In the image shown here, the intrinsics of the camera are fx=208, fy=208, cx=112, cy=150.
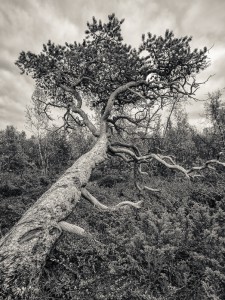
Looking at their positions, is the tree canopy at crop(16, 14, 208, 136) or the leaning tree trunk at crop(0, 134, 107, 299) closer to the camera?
the leaning tree trunk at crop(0, 134, 107, 299)

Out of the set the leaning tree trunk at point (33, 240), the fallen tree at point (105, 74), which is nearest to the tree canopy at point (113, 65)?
the fallen tree at point (105, 74)

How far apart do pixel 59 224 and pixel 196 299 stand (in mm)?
2326

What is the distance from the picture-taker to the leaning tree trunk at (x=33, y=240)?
2.47 m

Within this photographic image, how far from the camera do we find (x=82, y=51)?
7.30m

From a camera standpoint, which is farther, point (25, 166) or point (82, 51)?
point (25, 166)

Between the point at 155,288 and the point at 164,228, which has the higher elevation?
the point at 164,228

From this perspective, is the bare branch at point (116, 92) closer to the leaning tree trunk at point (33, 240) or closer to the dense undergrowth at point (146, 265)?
the leaning tree trunk at point (33, 240)

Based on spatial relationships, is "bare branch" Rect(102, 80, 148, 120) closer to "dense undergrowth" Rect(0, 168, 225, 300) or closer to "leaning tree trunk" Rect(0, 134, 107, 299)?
"leaning tree trunk" Rect(0, 134, 107, 299)

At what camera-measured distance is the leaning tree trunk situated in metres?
2.47

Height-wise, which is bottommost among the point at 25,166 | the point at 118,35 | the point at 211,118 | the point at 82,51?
the point at 25,166

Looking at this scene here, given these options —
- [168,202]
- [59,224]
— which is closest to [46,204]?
[59,224]

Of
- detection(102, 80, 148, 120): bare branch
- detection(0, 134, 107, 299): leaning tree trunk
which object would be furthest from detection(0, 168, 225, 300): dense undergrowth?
detection(102, 80, 148, 120): bare branch

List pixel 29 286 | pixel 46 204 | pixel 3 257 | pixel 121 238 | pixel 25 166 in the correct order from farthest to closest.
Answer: pixel 25 166 < pixel 121 238 < pixel 46 204 < pixel 3 257 < pixel 29 286

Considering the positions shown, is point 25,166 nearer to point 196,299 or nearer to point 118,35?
point 118,35
